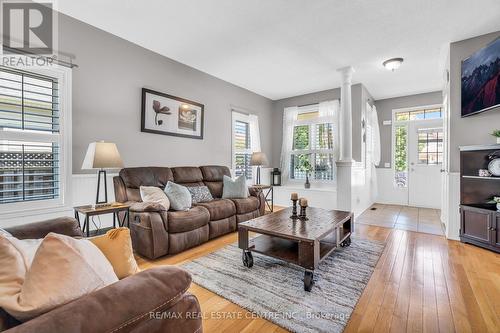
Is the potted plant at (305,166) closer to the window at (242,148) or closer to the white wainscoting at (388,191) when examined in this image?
the window at (242,148)

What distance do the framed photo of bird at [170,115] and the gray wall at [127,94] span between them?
0.09 metres

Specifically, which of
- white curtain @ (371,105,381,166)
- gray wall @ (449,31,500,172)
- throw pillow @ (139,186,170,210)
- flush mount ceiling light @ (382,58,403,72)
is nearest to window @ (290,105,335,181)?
white curtain @ (371,105,381,166)

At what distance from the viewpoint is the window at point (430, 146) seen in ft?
16.6

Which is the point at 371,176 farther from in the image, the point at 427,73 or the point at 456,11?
the point at 456,11

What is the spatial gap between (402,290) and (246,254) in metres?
1.31

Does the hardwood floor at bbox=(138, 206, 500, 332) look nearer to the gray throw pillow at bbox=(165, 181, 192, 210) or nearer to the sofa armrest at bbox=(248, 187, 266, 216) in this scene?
the gray throw pillow at bbox=(165, 181, 192, 210)

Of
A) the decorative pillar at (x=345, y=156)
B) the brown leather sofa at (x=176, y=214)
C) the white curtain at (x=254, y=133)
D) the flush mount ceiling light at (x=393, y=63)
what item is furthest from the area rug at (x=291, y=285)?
the white curtain at (x=254, y=133)

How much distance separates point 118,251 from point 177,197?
1741 mm

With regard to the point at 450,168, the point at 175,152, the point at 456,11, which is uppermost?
the point at 456,11

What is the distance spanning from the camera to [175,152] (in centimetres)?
375

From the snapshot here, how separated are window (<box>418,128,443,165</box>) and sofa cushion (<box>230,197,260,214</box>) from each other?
399 cm

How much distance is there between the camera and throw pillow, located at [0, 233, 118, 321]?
0.69 m

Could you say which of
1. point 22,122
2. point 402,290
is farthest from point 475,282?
point 22,122

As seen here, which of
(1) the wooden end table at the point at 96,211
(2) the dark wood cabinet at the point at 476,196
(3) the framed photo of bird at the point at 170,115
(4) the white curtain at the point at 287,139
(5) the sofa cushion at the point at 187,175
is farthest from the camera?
(4) the white curtain at the point at 287,139
